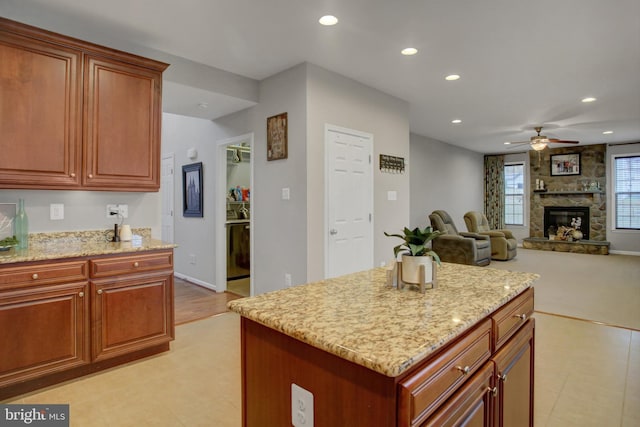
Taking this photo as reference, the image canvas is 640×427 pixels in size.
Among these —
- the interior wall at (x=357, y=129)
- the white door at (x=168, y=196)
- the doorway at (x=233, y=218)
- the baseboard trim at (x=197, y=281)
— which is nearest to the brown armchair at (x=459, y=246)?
the interior wall at (x=357, y=129)

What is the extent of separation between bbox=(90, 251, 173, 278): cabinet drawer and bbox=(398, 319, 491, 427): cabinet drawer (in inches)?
93.1

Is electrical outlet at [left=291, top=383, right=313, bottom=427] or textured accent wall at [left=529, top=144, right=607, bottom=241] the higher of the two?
textured accent wall at [left=529, top=144, right=607, bottom=241]

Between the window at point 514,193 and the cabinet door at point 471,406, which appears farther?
the window at point 514,193

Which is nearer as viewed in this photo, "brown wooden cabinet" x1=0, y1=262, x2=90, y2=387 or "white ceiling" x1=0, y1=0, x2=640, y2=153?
"brown wooden cabinet" x1=0, y1=262, x2=90, y2=387

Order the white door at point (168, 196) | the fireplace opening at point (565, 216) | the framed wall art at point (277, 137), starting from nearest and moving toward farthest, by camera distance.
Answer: the framed wall art at point (277, 137) < the white door at point (168, 196) < the fireplace opening at point (565, 216)

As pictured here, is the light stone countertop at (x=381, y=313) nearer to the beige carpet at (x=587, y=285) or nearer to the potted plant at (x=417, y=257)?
the potted plant at (x=417, y=257)

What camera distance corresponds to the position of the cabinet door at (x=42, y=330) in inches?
83.4

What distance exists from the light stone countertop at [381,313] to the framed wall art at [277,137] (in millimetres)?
2359

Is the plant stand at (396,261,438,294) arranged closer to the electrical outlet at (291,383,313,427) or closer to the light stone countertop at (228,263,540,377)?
the light stone countertop at (228,263,540,377)

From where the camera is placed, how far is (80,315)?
237 centimetres

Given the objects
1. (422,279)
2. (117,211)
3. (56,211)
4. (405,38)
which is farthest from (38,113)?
(405,38)

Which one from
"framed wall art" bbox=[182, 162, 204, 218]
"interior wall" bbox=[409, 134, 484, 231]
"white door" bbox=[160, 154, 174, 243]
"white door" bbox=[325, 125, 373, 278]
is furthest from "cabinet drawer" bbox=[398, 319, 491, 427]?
"interior wall" bbox=[409, 134, 484, 231]

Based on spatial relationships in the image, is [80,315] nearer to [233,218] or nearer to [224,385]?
[224,385]

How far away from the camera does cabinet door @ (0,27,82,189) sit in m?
2.34
